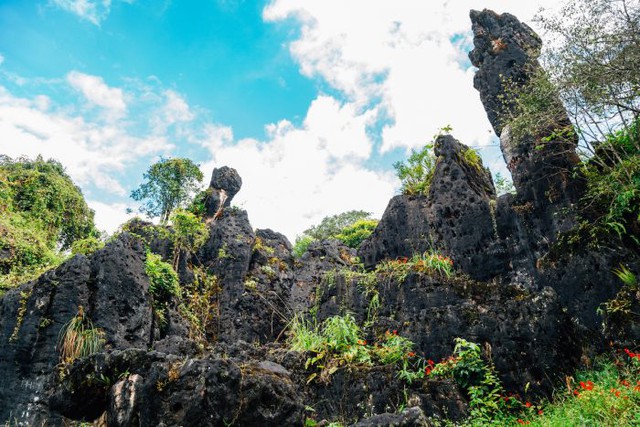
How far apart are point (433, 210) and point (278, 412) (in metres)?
8.04

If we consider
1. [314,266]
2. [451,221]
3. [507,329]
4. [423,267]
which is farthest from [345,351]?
[314,266]

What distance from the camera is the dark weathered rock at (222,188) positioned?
62.3 feet

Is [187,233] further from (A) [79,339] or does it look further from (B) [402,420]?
(B) [402,420]

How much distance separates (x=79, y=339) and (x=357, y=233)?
2591cm

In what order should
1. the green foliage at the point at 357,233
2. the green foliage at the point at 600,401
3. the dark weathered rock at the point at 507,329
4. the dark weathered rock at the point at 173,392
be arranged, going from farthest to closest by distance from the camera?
the green foliage at the point at 357,233, the dark weathered rock at the point at 507,329, the green foliage at the point at 600,401, the dark weathered rock at the point at 173,392

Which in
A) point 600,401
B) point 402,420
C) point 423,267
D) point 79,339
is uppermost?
point 423,267

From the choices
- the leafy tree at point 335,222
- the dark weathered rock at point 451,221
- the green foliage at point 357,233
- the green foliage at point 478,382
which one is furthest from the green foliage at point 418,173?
the leafy tree at point 335,222

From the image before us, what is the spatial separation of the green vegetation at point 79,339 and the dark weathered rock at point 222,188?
11348mm

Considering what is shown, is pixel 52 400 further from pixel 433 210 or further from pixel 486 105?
pixel 486 105

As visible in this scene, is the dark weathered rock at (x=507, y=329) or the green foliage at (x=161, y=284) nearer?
the dark weathered rock at (x=507, y=329)

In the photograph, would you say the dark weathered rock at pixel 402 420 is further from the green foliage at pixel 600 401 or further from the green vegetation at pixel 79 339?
the green vegetation at pixel 79 339

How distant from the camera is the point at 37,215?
→ 71.3 ft

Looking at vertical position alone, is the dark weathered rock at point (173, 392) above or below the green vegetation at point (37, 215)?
below

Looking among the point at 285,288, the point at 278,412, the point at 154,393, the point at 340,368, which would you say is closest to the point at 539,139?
the point at 340,368
